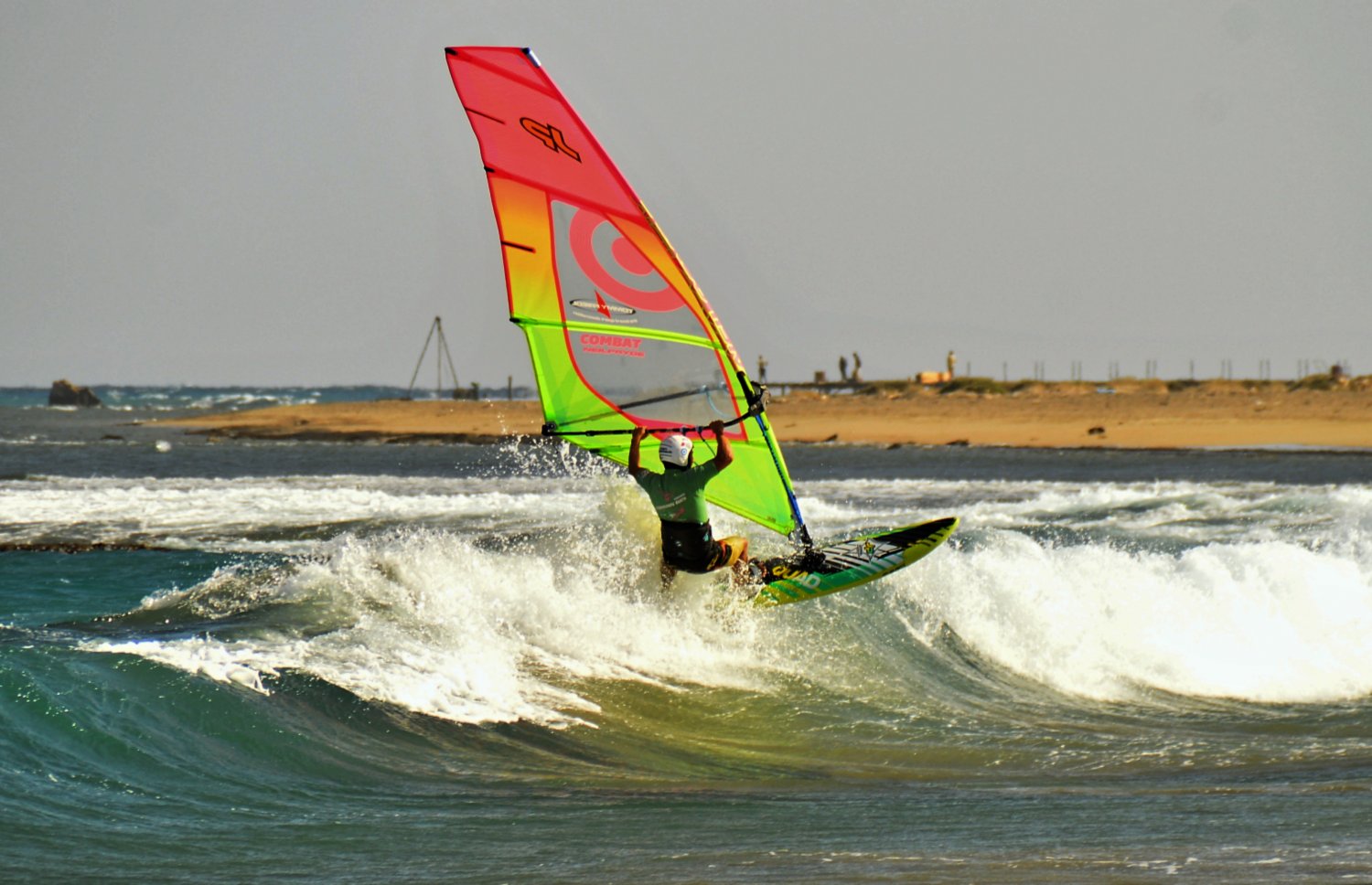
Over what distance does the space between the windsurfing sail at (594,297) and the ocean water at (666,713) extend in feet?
2.68

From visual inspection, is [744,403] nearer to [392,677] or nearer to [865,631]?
[865,631]

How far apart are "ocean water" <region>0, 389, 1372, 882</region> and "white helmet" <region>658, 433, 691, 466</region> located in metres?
1.15

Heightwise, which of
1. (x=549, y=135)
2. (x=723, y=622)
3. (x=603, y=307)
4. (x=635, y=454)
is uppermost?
(x=549, y=135)

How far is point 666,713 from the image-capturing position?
7500mm

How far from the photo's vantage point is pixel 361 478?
23156 mm

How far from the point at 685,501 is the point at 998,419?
3208 centimetres

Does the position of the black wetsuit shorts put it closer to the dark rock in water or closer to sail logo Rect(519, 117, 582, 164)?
sail logo Rect(519, 117, 582, 164)

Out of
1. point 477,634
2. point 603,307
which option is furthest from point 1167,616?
point 477,634

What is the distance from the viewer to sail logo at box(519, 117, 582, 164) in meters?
8.15

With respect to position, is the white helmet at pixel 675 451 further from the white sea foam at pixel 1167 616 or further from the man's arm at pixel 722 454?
the white sea foam at pixel 1167 616

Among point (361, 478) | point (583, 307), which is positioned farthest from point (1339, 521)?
point (361, 478)

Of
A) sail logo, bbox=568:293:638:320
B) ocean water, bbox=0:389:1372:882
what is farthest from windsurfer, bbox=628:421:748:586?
sail logo, bbox=568:293:638:320

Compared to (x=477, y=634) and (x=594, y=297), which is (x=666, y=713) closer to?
(x=477, y=634)

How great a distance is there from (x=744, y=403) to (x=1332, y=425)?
29.4m
